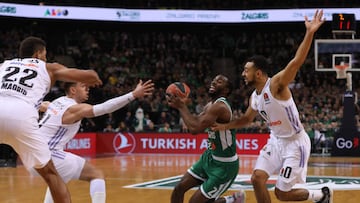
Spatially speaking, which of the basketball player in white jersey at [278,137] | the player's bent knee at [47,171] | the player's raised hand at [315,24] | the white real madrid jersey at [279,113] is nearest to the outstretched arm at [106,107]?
the player's bent knee at [47,171]

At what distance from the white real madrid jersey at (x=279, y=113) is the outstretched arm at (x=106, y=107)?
1.38 m

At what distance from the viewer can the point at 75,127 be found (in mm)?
6789

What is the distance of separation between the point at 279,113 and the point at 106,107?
1.96 meters

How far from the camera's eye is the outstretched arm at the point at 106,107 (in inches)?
251

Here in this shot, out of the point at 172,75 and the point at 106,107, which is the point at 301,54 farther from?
the point at 172,75

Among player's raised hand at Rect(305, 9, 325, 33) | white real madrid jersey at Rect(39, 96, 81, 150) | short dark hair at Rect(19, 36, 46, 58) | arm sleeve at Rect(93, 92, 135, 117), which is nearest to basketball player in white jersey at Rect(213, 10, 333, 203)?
player's raised hand at Rect(305, 9, 325, 33)

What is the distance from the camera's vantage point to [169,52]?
29234 millimetres

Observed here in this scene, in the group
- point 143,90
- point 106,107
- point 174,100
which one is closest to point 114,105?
point 106,107

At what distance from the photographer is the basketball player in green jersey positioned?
272 inches

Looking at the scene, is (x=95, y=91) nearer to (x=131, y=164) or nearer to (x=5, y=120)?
(x=131, y=164)

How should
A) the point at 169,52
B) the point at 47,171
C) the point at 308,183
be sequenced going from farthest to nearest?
the point at 169,52, the point at 308,183, the point at 47,171

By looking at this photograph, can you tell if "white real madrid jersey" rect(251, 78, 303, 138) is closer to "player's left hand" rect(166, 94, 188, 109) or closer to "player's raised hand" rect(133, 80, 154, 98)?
"player's left hand" rect(166, 94, 188, 109)

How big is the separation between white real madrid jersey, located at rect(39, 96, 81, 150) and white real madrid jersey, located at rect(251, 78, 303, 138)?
2.09 metres

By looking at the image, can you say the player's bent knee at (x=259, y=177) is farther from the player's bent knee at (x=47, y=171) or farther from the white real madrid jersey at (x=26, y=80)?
the white real madrid jersey at (x=26, y=80)
